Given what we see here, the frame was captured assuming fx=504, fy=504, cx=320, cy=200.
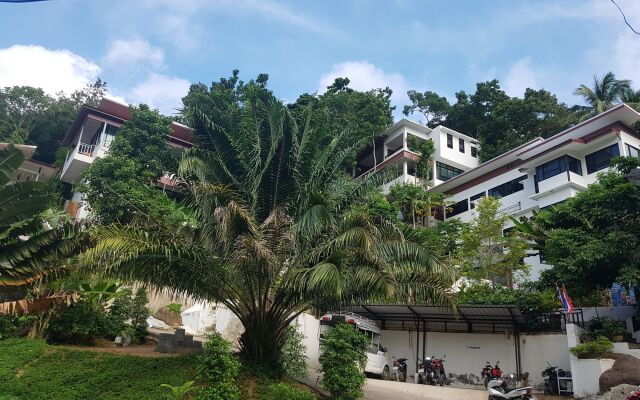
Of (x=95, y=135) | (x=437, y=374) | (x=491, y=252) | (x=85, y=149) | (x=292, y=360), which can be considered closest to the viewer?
(x=292, y=360)

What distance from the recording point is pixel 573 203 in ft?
62.9

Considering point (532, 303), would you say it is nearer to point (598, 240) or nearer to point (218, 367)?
point (598, 240)

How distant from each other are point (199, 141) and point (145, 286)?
3.88m

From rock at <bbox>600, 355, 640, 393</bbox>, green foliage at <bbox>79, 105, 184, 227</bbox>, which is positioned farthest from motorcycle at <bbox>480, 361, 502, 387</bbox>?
green foliage at <bbox>79, 105, 184, 227</bbox>

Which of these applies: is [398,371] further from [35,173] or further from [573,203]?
[35,173]

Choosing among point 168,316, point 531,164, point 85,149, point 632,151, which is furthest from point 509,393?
point 85,149

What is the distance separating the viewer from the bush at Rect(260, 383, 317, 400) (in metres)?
10.2

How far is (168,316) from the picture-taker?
20047 mm

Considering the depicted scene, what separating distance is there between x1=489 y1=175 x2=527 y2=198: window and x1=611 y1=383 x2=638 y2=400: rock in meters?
21.1

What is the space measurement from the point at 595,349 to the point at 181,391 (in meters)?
11.7

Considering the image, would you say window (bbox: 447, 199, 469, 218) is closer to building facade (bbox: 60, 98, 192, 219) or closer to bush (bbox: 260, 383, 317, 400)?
building facade (bbox: 60, 98, 192, 219)

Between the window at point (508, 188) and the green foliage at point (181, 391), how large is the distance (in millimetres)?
27285

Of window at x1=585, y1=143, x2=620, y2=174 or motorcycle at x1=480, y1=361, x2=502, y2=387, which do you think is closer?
motorcycle at x1=480, y1=361, x2=502, y2=387

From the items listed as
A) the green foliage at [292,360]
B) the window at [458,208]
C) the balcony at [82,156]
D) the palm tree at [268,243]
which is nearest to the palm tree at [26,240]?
the palm tree at [268,243]
